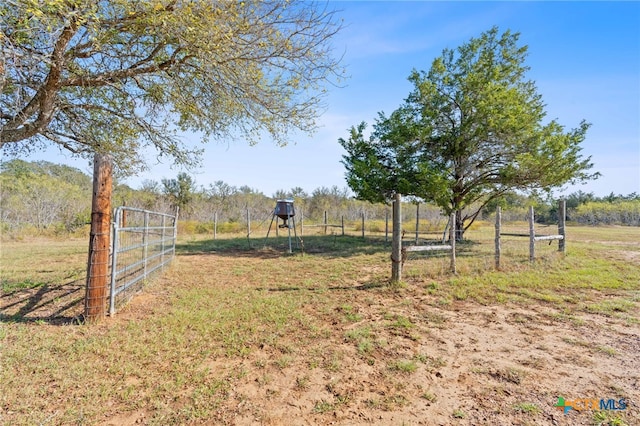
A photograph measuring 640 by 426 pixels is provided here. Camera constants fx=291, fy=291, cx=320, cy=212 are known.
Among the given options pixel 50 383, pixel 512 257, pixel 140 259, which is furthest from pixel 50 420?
pixel 512 257

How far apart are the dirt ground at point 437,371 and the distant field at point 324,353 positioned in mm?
17

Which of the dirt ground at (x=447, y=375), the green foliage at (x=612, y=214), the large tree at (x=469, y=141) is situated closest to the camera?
the dirt ground at (x=447, y=375)

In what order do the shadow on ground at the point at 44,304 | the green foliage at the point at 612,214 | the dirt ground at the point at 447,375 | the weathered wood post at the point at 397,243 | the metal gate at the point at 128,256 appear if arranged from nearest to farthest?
1. the dirt ground at the point at 447,375
2. the shadow on ground at the point at 44,304
3. the metal gate at the point at 128,256
4. the weathered wood post at the point at 397,243
5. the green foliage at the point at 612,214

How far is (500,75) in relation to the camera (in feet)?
39.4

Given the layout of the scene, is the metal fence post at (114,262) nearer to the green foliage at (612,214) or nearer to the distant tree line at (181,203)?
the distant tree line at (181,203)

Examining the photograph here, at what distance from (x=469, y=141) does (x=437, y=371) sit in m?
10.9

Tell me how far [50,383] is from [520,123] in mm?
13535

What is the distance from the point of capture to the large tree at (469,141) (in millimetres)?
10812

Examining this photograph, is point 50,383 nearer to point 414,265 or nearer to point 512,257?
point 414,265

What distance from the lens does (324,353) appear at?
128 inches

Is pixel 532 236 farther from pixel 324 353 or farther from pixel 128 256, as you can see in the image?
pixel 128 256

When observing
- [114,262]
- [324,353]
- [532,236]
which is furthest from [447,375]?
[532,236]

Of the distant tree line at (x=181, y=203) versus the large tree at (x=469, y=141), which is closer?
the large tree at (x=469, y=141)

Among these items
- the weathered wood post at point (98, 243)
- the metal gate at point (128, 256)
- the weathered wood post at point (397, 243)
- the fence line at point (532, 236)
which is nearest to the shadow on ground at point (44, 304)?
the weathered wood post at point (98, 243)
